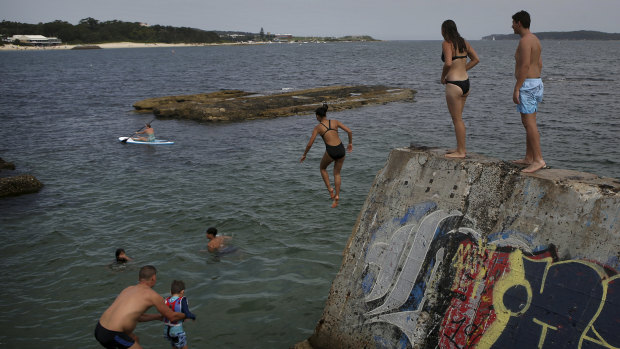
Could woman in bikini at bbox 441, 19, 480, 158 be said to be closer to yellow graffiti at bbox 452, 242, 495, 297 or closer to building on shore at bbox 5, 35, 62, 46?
yellow graffiti at bbox 452, 242, 495, 297

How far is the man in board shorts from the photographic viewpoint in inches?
238

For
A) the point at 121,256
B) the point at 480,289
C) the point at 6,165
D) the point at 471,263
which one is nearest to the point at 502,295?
the point at 480,289

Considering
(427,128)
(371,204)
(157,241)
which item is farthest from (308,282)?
(427,128)

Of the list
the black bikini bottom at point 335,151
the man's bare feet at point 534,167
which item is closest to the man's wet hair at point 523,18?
the man's bare feet at point 534,167

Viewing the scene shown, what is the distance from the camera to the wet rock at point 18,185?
1591 cm

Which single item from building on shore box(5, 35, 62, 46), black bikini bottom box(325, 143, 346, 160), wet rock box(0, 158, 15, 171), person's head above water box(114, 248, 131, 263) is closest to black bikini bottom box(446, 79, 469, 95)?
black bikini bottom box(325, 143, 346, 160)

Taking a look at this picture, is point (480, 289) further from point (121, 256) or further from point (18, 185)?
point (18, 185)

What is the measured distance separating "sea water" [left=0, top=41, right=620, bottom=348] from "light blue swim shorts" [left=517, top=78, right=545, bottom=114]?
5046 mm

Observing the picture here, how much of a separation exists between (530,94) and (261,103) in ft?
88.3

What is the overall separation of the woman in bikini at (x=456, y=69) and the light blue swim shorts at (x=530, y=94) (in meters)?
0.74

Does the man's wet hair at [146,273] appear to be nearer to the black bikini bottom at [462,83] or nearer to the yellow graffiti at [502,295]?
the yellow graffiti at [502,295]

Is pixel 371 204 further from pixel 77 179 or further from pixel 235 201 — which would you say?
pixel 77 179

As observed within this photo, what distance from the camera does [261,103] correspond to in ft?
106

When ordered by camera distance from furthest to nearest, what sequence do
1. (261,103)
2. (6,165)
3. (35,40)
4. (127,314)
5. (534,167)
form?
(35,40)
(261,103)
(6,165)
(127,314)
(534,167)
